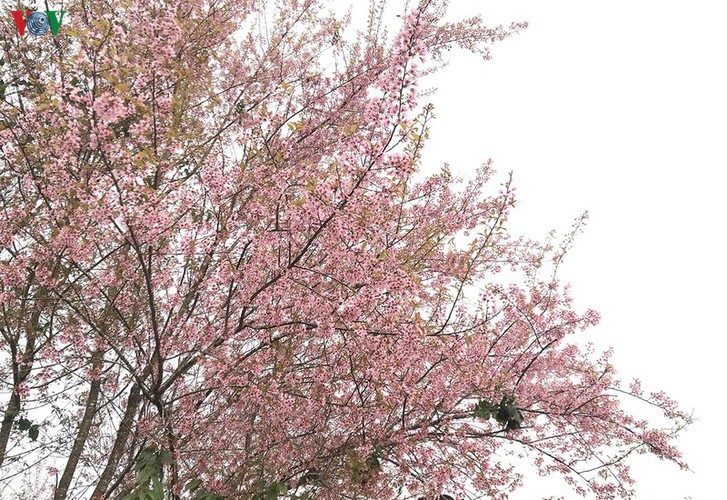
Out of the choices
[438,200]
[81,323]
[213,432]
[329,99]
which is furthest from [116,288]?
[438,200]

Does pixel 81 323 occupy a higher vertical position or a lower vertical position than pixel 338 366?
higher

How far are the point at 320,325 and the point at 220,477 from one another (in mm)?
1665

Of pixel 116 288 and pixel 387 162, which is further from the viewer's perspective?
pixel 116 288

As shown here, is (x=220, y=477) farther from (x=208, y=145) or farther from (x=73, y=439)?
(x=208, y=145)

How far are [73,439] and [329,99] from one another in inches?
161

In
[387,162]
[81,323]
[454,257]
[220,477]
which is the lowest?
[220,477]

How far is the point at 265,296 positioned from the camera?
3.73 m

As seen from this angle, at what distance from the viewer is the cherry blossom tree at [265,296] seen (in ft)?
10.7

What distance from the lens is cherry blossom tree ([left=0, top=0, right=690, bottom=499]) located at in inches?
128

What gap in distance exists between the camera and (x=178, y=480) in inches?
156

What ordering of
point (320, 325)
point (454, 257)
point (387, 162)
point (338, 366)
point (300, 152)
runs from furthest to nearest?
point (300, 152) < point (454, 257) < point (338, 366) < point (320, 325) < point (387, 162)

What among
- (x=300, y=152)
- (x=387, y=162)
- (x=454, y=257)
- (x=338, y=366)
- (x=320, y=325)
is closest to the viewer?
(x=387, y=162)

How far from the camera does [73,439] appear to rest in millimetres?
5293

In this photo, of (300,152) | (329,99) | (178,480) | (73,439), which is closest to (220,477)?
(178,480)
